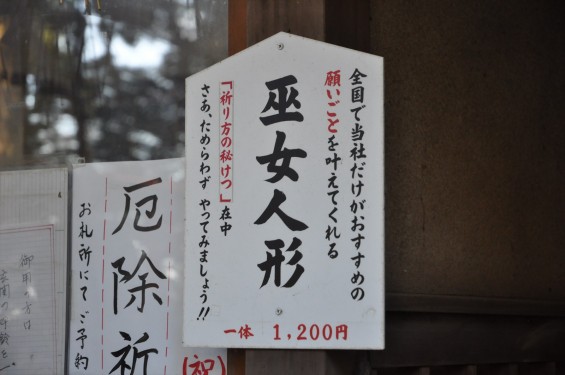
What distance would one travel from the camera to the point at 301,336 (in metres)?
3.69

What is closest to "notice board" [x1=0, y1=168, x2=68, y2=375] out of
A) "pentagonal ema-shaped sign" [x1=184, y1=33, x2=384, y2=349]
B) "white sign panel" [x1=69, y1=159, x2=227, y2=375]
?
"white sign panel" [x1=69, y1=159, x2=227, y2=375]

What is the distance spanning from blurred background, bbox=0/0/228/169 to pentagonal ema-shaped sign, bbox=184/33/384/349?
46 centimetres

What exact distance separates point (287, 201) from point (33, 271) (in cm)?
169

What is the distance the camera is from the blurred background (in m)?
4.45

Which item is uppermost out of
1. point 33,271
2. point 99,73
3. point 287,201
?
point 99,73

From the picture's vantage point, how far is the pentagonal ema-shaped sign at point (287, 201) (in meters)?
3.66

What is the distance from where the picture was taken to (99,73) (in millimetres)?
4641

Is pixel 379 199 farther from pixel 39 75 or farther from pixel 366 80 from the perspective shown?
pixel 39 75

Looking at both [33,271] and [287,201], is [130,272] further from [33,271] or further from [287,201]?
[287,201]

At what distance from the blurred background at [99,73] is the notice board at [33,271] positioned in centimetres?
16

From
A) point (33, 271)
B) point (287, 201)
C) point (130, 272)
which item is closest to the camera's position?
point (287, 201)

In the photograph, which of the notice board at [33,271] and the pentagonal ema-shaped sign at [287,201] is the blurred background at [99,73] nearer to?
the notice board at [33,271]

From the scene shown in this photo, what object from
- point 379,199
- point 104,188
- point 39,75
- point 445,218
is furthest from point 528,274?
point 39,75

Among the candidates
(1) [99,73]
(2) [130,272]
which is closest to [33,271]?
(2) [130,272]
